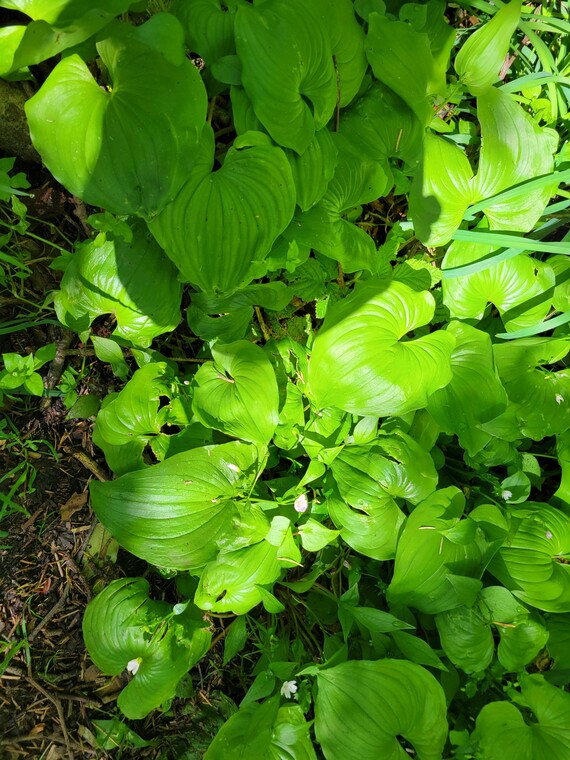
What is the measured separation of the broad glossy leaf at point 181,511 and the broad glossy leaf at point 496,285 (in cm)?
90

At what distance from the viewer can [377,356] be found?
123 cm

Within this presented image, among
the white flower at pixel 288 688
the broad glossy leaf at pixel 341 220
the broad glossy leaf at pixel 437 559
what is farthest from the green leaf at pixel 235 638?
the broad glossy leaf at pixel 341 220

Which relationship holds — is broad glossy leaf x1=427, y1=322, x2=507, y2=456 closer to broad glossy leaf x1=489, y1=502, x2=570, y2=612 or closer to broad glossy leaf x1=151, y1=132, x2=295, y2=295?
broad glossy leaf x1=489, y1=502, x2=570, y2=612

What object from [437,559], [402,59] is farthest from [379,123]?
[437,559]

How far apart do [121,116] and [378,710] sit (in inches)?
61.5

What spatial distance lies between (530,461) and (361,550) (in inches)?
27.9

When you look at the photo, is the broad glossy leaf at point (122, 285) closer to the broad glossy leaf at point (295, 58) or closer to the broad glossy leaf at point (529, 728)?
the broad glossy leaf at point (295, 58)

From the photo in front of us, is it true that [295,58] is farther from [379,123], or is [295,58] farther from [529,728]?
[529,728]

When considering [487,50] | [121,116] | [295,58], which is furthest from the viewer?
[487,50]

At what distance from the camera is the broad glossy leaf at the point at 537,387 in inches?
59.8

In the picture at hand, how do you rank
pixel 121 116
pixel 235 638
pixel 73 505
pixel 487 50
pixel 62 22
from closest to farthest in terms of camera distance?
pixel 62 22 < pixel 121 116 < pixel 487 50 < pixel 235 638 < pixel 73 505

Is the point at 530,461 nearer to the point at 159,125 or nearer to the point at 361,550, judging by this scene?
the point at 361,550

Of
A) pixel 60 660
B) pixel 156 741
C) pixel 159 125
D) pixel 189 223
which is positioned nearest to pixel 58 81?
pixel 159 125

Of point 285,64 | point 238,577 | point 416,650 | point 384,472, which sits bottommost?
point 416,650
